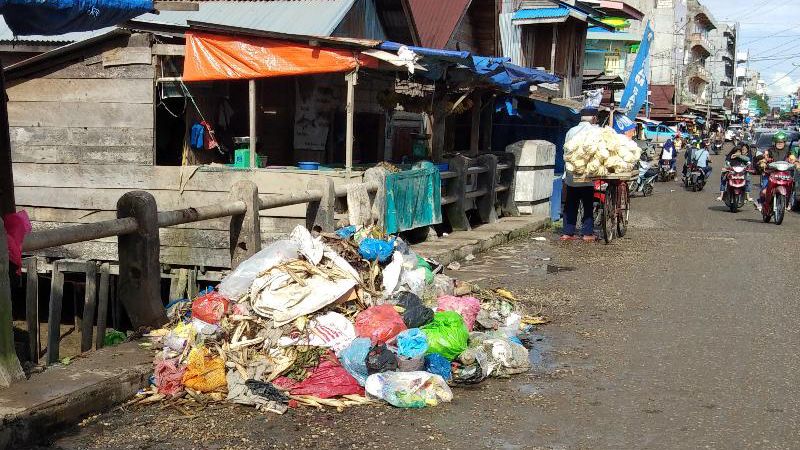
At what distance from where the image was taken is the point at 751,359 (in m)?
6.91

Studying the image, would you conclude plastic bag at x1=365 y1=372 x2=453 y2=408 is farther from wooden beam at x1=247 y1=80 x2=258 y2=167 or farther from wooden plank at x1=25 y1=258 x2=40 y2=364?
wooden beam at x1=247 y1=80 x2=258 y2=167

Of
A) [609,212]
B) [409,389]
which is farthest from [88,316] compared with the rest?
[609,212]

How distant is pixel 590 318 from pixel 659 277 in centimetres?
286

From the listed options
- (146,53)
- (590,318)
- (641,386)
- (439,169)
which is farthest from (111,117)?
(641,386)

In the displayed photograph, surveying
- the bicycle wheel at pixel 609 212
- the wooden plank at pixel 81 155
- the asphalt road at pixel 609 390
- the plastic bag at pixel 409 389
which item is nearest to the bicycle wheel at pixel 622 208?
the bicycle wheel at pixel 609 212

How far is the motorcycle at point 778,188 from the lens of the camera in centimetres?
1798

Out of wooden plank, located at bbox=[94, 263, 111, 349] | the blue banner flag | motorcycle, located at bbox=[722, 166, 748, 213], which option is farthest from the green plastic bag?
the blue banner flag

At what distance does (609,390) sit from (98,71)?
31.0 ft

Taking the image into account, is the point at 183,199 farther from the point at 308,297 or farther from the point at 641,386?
the point at 641,386

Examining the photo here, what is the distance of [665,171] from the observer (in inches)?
1398

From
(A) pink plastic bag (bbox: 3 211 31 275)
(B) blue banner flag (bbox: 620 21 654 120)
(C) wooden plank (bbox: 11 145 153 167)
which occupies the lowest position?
(A) pink plastic bag (bbox: 3 211 31 275)

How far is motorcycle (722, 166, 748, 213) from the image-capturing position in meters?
21.0

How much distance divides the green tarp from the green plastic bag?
4.50 metres

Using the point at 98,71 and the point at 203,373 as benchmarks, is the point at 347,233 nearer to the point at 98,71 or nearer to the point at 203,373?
the point at 203,373
